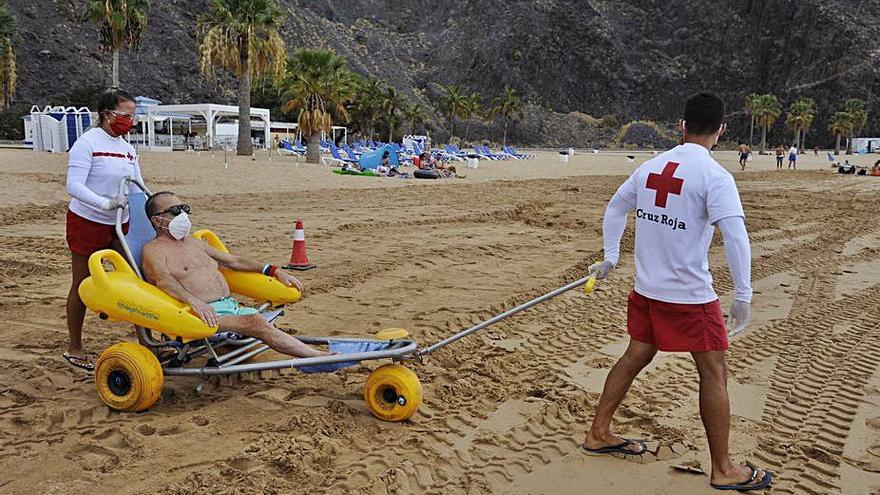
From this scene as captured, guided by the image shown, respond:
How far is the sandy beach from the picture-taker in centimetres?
325

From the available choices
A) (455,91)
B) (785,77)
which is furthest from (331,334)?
(785,77)

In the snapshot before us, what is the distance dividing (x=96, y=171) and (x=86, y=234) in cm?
41

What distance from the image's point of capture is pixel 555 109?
103 metres

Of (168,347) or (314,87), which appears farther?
(314,87)

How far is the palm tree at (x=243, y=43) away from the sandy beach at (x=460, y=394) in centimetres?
2338

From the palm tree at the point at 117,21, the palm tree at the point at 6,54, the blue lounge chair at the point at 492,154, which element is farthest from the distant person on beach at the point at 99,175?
the palm tree at the point at 6,54

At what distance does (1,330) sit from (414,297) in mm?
3436

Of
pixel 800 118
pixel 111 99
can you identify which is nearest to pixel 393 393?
pixel 111 99

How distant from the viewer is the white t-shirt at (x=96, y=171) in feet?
13.7

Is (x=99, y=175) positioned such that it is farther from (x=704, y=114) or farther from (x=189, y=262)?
(x=704, y=114)

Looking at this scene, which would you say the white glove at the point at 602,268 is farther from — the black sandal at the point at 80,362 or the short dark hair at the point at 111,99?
the black sandal at the point at 80,362

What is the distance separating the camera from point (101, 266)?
386cm

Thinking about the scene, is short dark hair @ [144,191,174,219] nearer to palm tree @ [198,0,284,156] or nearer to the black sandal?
the black sandal

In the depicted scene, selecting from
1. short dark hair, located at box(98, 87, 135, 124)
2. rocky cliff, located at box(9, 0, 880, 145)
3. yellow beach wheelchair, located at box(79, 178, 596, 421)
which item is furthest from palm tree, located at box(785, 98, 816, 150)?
short dark hair, located at box(98, 87, 135, 124)
